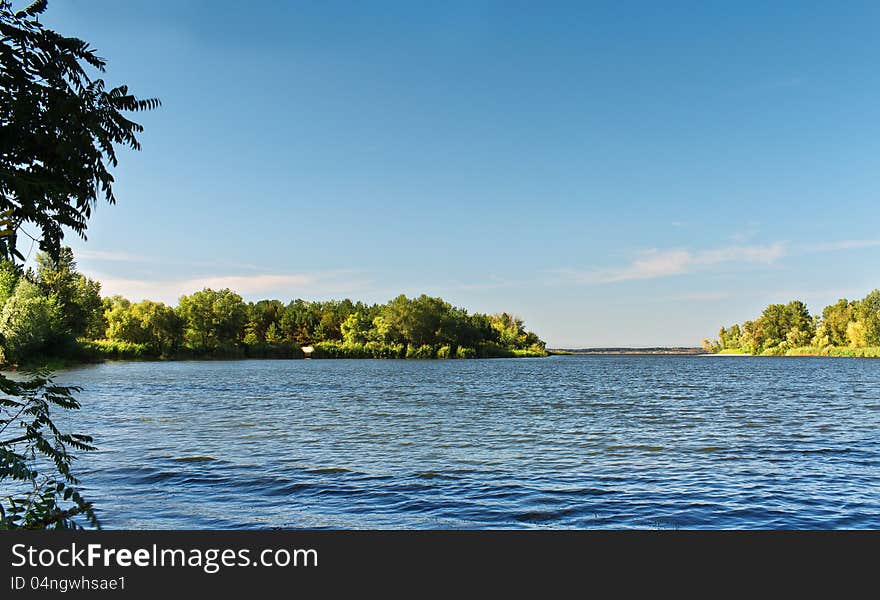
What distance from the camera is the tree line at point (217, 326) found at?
77.9 metres

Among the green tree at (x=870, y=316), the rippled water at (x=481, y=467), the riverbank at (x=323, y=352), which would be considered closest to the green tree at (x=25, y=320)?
the rippled water at (x=481, y=467)

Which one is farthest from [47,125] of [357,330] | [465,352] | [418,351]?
[465,352]

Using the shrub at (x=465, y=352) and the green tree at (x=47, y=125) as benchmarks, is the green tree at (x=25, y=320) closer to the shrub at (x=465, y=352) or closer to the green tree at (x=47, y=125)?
the green tree at (x=47, y=125)

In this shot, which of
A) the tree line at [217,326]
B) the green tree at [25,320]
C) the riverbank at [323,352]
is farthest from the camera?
the riverbank at [323,352]

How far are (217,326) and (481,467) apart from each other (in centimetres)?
15043

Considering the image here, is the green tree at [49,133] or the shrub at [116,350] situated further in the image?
the shrub at [116,350]

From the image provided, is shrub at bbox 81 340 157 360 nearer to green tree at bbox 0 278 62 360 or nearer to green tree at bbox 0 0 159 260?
green tree at bbox 0 278 62 360

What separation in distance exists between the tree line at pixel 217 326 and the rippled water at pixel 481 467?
51.9m

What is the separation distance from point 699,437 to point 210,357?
443ft

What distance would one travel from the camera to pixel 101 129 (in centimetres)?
661

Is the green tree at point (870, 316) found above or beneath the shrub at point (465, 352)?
above

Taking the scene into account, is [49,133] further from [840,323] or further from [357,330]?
[840,323]

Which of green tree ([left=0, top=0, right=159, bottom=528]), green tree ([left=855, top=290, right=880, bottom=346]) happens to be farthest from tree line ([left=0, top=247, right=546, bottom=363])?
green tree ([left=855, top=290, right=880, bottom=346])

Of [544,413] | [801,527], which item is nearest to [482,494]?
[801,527]
